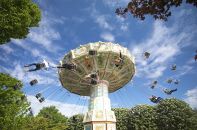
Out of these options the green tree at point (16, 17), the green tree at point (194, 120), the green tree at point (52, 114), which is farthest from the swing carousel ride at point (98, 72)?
the green tree at point (52, 114)

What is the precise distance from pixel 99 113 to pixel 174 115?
18.7m

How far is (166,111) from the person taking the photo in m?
48.8

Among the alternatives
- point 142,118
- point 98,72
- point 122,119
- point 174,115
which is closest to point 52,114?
point 122,119

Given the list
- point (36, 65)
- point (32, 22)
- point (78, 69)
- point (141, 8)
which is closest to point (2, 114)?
point (36, 65)

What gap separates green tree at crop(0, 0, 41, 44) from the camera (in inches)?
598

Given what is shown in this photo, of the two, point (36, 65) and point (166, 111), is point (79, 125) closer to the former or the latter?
point (166, 111)

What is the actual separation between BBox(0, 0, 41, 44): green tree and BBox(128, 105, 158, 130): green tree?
37.4m

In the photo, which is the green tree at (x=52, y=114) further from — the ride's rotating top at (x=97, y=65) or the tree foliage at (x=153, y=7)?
the tree foliage at (x=153, y=7)

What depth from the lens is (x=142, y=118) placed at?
50625 mm

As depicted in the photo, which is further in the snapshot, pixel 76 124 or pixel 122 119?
pixel 76 124

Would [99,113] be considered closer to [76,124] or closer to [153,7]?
[76,124]

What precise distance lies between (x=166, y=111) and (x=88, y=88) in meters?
16.9

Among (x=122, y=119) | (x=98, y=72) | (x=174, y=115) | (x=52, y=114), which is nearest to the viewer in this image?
(x=98, y=72)

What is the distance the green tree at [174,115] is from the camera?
151ft
